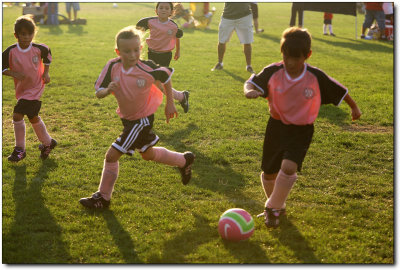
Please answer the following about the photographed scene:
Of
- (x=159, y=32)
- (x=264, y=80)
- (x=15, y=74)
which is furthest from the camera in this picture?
(x=159, y=32)

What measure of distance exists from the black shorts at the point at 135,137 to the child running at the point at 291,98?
1.19 m

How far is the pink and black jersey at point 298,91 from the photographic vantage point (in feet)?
15.0

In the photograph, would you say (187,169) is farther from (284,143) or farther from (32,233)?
(32,233)

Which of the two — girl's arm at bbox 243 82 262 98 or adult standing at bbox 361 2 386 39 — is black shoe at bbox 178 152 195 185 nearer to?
girl's arm at bbox 243 82 262 98

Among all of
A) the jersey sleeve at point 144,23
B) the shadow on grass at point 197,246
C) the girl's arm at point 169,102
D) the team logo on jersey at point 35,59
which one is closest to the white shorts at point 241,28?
the jersey sleeve at point 144,23

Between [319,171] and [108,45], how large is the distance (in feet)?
38.6

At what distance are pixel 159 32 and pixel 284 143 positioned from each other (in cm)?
485

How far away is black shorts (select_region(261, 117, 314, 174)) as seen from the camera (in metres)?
4.63

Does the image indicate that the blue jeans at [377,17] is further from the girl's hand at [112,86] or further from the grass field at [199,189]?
the girl's hand at [112,86]

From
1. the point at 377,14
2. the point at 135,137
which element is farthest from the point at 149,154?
the point at 377,14

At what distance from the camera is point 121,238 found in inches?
181

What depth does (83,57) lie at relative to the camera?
14.4 meters

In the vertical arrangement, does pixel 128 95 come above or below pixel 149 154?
above

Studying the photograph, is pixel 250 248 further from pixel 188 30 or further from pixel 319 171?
pixel 188 30
